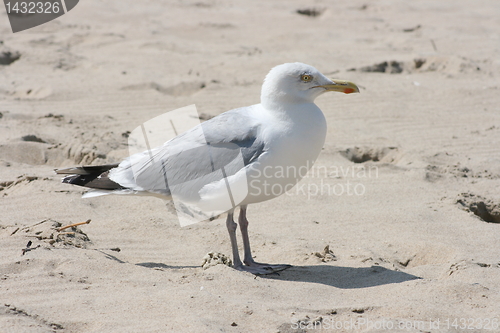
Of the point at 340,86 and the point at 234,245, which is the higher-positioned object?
the point at 340,86

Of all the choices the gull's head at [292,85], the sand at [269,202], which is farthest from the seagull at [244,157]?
the sand at [269,202]

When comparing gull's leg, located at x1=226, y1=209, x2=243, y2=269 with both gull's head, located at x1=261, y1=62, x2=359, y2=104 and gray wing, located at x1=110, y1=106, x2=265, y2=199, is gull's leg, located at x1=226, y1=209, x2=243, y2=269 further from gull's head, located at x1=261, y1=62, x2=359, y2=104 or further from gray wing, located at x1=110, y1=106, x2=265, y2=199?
gull's head, located at x1=261, y1=62, x2=359, y2=104

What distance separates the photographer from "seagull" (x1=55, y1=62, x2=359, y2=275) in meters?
3.77

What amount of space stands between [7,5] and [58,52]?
336 centimetres

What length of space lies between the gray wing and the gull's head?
0.72 feet

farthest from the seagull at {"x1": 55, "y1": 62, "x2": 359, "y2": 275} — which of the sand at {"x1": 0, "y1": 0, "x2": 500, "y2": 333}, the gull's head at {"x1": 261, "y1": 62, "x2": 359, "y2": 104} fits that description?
the sand at {"x1": 0, "y1": 0, "x2": 500, "y2": 333}

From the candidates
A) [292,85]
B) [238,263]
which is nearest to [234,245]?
[238,263]

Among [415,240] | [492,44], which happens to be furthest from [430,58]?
[415,240]

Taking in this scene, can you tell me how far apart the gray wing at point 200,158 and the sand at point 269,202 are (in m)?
0.54

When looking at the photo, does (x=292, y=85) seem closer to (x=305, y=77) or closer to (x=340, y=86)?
(x=305, y=77)

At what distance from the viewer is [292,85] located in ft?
13.0

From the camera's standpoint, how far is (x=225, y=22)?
12438 mm

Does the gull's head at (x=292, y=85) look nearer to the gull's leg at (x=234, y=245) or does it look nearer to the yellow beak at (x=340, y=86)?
the yellow beak at (x=340, y=86)

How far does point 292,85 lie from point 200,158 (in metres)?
0.80
